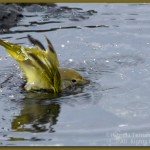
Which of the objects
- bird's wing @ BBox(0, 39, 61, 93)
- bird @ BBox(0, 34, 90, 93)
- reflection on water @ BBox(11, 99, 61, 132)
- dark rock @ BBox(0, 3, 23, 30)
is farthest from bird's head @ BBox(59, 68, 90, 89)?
dark rock @ BBox(0, 3, 23, 30)

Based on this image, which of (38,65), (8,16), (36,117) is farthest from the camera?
(8,16)

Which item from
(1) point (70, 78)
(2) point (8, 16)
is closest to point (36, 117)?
(1) point (70, 78)

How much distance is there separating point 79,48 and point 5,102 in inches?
86.1

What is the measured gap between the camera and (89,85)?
7.29 meters

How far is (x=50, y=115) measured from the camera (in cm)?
642

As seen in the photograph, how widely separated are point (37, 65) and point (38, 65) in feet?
0.06

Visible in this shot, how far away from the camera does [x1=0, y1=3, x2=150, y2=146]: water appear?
19.1 feet

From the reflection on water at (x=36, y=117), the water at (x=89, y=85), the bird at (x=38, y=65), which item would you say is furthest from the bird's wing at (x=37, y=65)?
the reflection on water at (x=36, y=117)

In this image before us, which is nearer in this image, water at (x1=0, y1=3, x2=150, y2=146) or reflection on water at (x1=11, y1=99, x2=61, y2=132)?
water at (x1=0, y1=3, x2=150, y2=146)

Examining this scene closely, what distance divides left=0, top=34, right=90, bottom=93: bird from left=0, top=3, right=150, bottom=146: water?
0.13 m

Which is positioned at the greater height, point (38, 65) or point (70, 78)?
point (38, 65)

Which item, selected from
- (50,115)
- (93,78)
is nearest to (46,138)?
(50,115)

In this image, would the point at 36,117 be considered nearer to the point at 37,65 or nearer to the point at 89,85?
the point at 37,65

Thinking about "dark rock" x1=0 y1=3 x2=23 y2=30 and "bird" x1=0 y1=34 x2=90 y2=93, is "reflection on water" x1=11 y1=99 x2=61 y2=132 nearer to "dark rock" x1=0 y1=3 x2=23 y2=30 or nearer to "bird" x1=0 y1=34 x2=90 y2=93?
"bird" x1=0 y1=34 x2=90 y2=93
